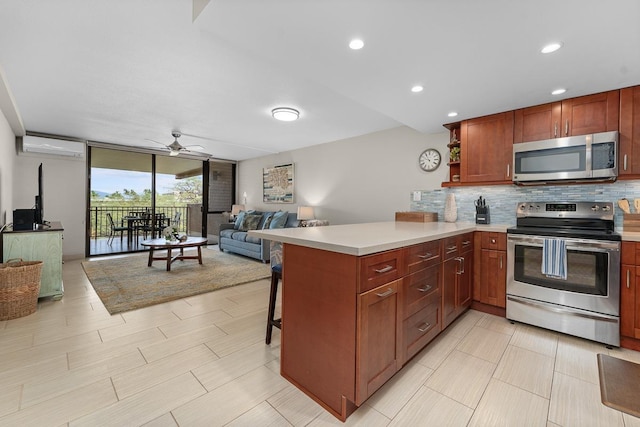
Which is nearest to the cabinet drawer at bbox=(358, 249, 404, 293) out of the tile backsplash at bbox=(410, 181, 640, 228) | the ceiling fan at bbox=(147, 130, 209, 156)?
the tile backsplash at bbox=(410, 181, 640, 228)

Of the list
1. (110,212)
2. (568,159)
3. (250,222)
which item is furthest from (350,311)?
(110,212)

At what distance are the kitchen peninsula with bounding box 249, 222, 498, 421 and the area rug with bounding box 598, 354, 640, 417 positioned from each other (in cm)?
85

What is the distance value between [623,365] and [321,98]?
3.17 m

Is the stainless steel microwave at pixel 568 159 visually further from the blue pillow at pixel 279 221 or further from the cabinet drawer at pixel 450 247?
the blue pillow at pixel 279 221

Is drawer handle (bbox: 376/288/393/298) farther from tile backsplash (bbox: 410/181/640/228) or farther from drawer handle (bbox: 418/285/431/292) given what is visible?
tile backsplash (bbox: 410/181/640/228)

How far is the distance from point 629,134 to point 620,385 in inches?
105

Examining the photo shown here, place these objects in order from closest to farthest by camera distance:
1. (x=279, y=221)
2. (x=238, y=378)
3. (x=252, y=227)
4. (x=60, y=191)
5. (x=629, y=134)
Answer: (x=238, y=378) < (x=629, y=134) < (x=60, y=191) < (x=279, y=221) < (x=252, y=227)

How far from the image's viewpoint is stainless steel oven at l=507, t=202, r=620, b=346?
2.16 metres

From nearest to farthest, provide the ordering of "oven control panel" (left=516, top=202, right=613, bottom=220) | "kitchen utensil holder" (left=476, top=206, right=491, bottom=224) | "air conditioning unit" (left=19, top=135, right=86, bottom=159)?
"oven control panel" (left=516, top=202, right=613, bottom=220), "kitchen utensil holder" (left=476, top=206, right=491, bottom=224), "air conditioning unit" (left=19, top=135, right=86, bottom=159)

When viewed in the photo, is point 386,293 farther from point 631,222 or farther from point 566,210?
point 631,222

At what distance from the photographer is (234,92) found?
122 inches

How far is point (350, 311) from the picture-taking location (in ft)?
4.56

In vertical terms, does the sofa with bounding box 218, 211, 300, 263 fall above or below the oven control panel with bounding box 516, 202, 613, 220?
below

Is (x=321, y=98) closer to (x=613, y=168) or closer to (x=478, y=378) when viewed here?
(x=613, y=168)
